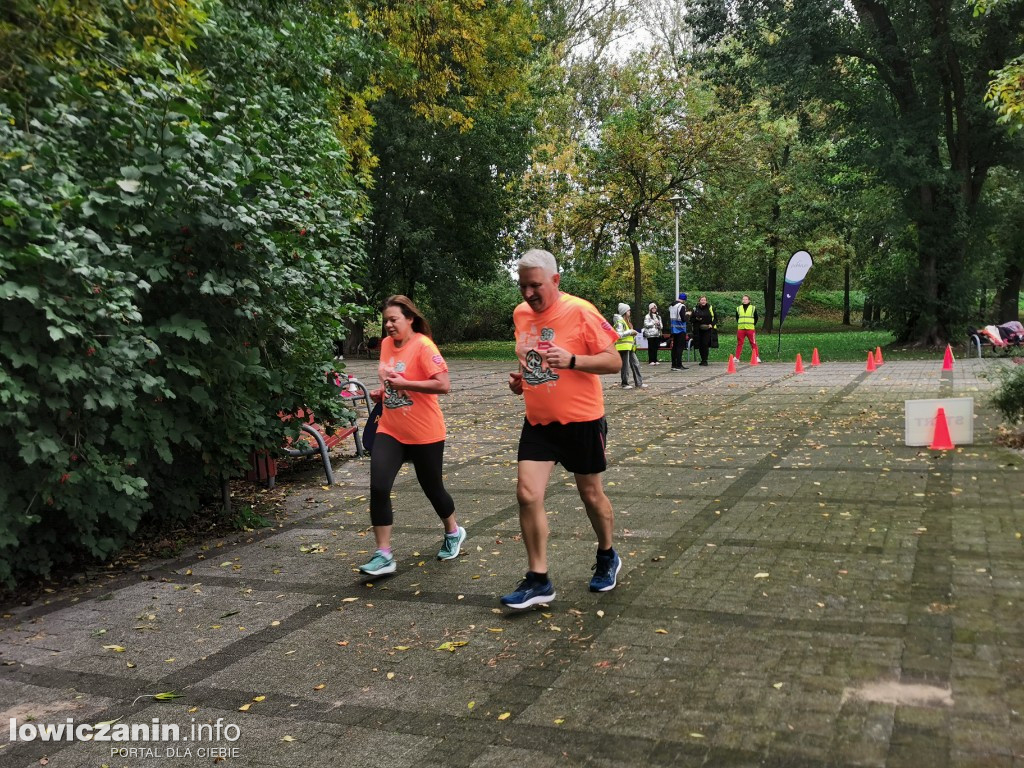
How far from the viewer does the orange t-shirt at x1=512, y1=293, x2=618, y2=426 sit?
4.66 meters

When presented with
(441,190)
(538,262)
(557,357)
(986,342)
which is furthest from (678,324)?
(557,357)

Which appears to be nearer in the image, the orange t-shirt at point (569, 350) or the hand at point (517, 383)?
the orange t-shirt at point (569, 350)

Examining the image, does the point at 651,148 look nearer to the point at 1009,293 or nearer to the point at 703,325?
the point at 703,325

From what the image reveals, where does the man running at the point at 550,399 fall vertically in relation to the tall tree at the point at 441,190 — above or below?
below

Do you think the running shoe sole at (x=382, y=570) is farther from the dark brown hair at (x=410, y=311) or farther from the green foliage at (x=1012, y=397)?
the green foliage at (x=1012, y=397)

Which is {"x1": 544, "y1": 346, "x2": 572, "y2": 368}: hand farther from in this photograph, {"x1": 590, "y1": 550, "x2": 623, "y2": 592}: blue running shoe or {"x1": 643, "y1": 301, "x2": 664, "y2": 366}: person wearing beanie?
{"x1": 643, "y1": 301, "x2": 664, "y2": 366}: person wearing beanie

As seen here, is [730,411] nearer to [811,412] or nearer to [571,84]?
[811,412]

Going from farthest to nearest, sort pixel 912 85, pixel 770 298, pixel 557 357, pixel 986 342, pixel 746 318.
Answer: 1. pixel 770 298
2. pixel 912 85
3. pixel 986 342
4. pixel 746 318
5. pixel 557 357

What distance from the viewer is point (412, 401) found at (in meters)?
5.56

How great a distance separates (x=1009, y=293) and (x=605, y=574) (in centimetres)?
3497

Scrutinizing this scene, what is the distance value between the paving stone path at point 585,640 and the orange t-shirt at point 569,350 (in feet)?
3.56

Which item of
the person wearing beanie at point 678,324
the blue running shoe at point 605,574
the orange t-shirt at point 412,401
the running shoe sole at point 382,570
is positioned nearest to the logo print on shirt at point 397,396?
the orange t-shirt at point 412,401

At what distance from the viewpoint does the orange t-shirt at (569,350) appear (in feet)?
15.3

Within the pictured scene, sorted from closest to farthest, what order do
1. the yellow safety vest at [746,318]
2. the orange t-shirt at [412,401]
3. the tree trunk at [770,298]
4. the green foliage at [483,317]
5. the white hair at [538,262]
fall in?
the white hair at [538,262] → the orange t-shirt at [412,401] → the yellow safety vest at [746,318] → the green foliage at [483,317] → the tree trunk at [770,298]
